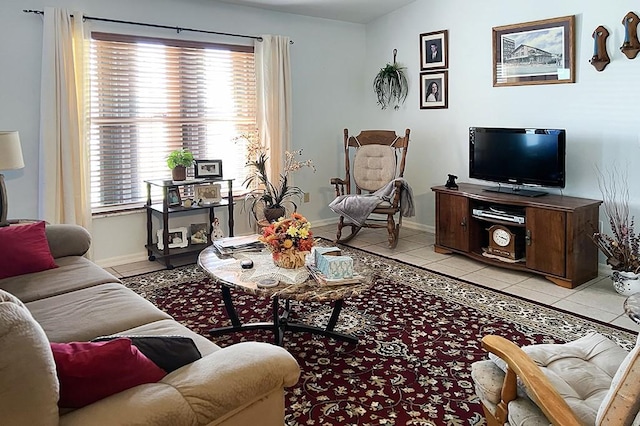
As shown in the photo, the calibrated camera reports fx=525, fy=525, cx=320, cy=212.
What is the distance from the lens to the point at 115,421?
1288 mm

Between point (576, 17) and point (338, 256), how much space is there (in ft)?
9.96

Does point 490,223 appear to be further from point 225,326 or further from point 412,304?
point 225,326

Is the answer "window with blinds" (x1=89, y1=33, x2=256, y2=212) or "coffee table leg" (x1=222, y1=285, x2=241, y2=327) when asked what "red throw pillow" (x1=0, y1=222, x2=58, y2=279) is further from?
"window with blinds" (x1=89, y1=33, x2=256, y2=212)


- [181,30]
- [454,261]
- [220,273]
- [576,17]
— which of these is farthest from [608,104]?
[181,30]

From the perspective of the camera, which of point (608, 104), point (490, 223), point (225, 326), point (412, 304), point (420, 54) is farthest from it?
point (420, 54)

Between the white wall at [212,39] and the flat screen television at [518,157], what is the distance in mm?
1915

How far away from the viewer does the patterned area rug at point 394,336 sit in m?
2.35

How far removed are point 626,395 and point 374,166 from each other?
4404 mm

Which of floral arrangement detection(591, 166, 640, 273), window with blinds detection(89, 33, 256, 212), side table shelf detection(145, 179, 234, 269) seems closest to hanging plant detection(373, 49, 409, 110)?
window with blinds detection(89, 33, 256, 212)

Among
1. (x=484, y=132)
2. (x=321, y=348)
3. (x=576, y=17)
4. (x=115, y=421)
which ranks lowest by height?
(x=321, y=348)

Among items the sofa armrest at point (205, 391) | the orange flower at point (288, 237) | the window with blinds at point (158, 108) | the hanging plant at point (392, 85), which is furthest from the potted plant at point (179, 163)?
the sofa armrest at point (205, 391)

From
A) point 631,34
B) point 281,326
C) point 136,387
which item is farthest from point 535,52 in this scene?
point 136,387

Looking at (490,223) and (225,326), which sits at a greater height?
(490,223)

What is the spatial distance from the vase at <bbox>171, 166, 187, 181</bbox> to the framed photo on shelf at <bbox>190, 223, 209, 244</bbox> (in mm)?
546
